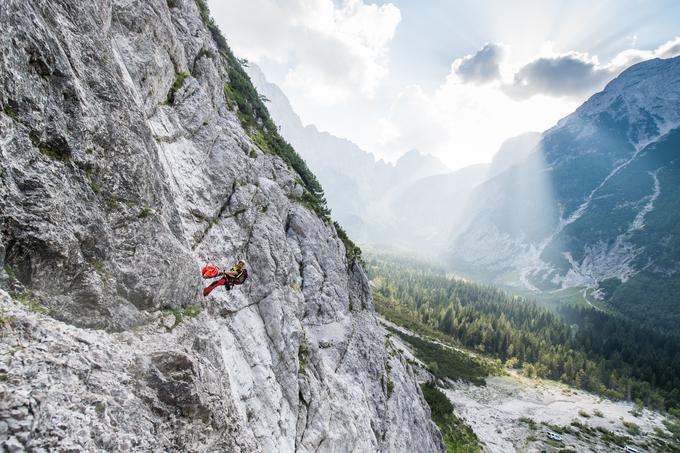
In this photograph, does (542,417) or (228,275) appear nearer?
(228,275)

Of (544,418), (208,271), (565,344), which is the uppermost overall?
(565,344)

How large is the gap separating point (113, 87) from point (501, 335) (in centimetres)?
14550

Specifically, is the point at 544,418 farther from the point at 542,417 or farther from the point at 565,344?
the point at 565,344

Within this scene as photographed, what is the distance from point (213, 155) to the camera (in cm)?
2441

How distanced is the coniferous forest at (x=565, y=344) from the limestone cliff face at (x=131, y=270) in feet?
348

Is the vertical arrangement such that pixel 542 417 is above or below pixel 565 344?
below

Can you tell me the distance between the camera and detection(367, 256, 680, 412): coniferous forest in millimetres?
108312

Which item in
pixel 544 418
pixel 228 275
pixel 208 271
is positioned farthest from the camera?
pixel 544 418

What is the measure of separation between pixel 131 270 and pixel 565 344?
531 ft

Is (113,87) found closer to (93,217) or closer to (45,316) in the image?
(93,217)

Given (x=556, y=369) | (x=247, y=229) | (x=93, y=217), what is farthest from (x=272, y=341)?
(x=556, y=369)

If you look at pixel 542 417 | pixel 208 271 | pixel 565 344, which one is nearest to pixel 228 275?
pixel 208 271

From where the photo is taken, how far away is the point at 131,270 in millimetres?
11406

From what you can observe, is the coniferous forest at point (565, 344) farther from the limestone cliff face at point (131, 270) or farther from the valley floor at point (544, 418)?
the limestone cliff face at point (131, 270)
